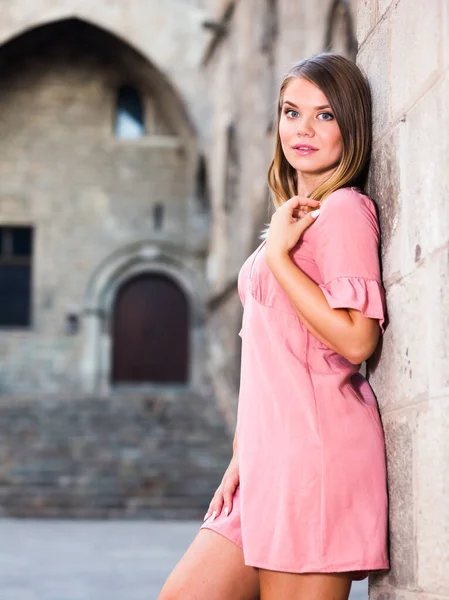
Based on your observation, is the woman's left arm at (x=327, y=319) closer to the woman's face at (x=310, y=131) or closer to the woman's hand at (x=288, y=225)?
the woman's hand at (x=288, y=225)

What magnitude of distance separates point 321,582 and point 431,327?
54cm

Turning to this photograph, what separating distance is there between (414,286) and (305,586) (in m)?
0.61

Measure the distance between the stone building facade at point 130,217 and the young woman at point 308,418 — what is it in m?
9.68

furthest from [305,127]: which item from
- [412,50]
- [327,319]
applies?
[327,319]

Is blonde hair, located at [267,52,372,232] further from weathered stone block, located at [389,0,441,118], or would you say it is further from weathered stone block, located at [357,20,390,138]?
weathered stone block, located at [389,0,441,118]

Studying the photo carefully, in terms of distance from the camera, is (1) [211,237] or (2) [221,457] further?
(1) [211,237]

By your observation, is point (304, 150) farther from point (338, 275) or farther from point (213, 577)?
point (213, 577)

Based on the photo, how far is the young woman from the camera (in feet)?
6.57

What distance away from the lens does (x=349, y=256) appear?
6.88 feet

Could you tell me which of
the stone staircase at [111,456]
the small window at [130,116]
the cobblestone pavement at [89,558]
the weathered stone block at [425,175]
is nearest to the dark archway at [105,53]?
the small window at [130,116]

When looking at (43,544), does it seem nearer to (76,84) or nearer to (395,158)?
(395,158)

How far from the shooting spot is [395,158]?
2.12m

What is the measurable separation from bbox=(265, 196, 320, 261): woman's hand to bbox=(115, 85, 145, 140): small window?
19.5 m

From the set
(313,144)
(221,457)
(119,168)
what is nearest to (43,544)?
(221,457)
